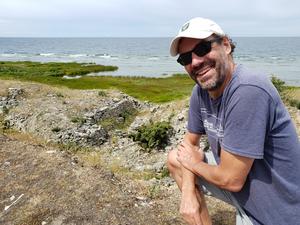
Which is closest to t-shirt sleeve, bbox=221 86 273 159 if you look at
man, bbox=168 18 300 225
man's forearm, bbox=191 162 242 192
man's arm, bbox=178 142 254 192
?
man, bbox=168 18 300 225

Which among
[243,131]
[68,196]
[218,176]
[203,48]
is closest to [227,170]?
[218,176]

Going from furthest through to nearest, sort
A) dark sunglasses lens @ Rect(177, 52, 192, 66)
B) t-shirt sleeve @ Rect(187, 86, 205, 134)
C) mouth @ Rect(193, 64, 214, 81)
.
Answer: t-shirt sleeve @ Rect(187, 86, 205, 134)
dark sunglasses lens @ Rect(177, 52, 192, 66)
mouth @ Rect(193, 64, 214, 81)

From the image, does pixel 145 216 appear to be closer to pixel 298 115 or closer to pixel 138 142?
pixel 138 142

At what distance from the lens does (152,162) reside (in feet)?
51.1

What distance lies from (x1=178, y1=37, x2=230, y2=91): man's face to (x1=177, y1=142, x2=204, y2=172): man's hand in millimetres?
1080

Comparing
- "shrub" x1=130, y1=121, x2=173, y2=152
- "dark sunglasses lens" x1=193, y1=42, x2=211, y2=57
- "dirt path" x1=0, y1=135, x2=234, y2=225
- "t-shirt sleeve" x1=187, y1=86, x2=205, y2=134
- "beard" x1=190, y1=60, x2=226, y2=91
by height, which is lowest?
"shrub" x1=130, y1=121, x2=173, y2=152

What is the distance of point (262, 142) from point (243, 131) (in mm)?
207

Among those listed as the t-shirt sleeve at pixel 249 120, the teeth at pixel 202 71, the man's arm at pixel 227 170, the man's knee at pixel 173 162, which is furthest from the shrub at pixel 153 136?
the t-shirt sleeve at pixel 249 120

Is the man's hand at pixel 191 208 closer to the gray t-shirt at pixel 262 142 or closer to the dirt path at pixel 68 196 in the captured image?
the gray t-shirt at pixel 262 142

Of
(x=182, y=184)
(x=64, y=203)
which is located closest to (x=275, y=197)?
(x=182, y=184)

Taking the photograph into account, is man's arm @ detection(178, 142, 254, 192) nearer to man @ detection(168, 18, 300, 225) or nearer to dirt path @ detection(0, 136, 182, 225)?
man @ detection(168, 18, 300, 225)

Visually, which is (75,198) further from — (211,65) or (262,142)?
(262,142)

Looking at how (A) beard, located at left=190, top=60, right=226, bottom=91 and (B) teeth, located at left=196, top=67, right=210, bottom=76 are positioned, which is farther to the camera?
(B) teeth, located at left=196, top=67, right=210, bottom=76

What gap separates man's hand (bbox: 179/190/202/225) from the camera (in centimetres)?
482
